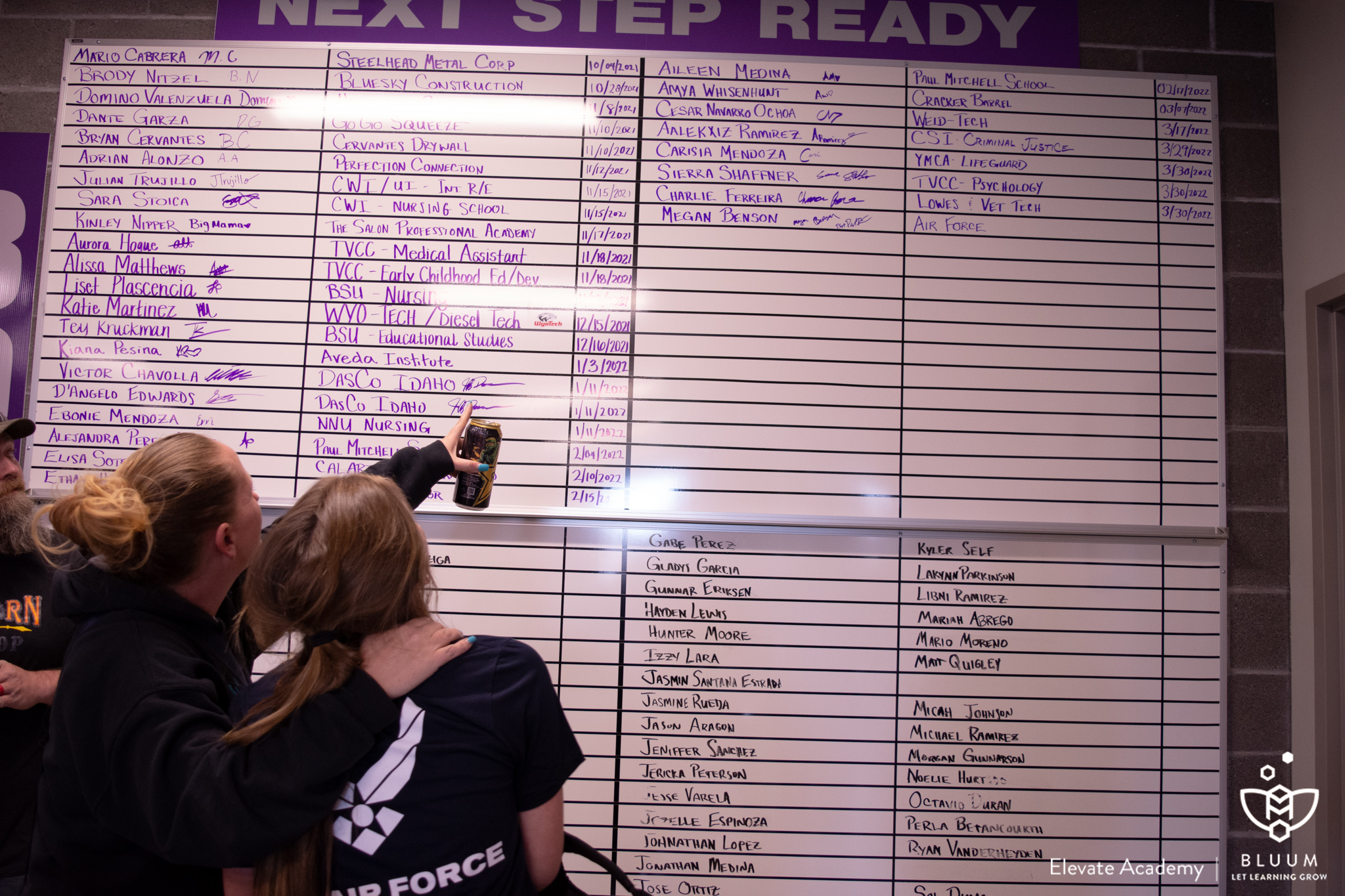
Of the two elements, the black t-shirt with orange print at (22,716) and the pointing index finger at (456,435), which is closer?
the black t-shirt with orange print at (22,716)

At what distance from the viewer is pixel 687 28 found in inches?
104

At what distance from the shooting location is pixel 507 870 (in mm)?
1297

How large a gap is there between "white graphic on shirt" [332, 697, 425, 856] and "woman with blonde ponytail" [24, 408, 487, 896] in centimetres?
4

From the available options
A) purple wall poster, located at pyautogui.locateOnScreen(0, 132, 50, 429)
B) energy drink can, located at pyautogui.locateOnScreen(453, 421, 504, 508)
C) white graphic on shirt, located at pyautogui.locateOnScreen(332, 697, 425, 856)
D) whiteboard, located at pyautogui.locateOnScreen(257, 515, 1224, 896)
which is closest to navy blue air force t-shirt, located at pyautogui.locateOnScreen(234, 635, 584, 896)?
white graphic on shirt, located at pyautogui.locateOnScreen(332, 697, 425, 856)

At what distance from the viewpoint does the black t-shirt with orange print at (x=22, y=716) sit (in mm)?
1826

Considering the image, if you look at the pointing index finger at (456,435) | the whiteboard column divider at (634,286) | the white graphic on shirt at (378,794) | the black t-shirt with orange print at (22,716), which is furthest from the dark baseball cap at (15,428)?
the whiteboard column divider at (634,286)

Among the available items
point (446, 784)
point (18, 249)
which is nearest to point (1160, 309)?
point (446, 784)

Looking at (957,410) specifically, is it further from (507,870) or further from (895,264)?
(507,870)

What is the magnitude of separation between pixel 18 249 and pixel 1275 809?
4895 millimetres

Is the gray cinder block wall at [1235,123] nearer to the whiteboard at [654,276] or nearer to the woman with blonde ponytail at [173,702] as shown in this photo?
the whiteboard at [654,276]

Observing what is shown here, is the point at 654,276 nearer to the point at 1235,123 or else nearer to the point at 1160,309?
the point at 1160,309

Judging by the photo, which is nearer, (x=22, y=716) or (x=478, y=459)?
(x=22, y=716)

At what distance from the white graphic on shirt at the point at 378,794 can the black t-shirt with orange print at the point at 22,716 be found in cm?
122

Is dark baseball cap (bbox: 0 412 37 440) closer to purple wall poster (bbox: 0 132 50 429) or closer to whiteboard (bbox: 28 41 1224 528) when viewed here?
whiteboard (bbox: 28 41 1224 528)
